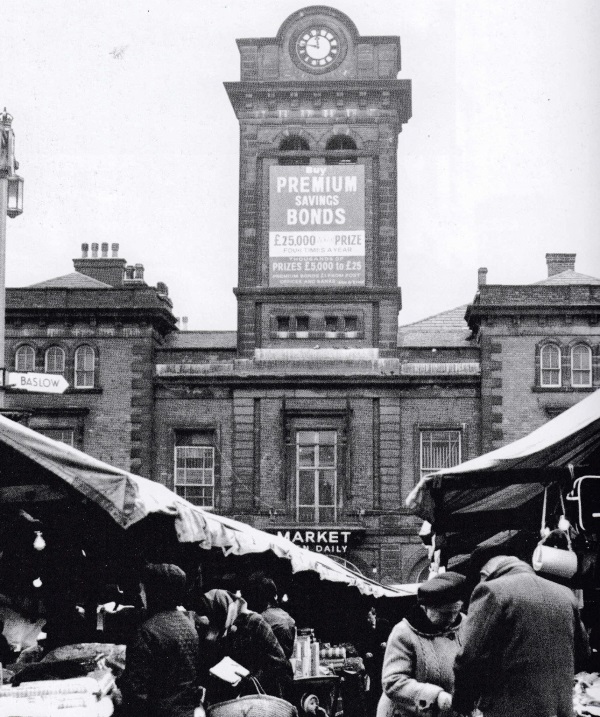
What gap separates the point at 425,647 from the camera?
6613 millimetres

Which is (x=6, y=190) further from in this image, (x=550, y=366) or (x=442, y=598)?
(x=550, y=366)

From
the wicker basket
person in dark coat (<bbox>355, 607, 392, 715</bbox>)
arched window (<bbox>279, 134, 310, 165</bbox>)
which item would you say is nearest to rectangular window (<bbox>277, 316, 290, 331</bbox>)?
arched window (<bbox>279, 134, 310, 165</bbox>)

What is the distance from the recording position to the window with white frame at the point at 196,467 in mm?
33000

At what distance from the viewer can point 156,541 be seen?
7988mm

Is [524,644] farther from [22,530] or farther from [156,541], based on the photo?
[22,530]

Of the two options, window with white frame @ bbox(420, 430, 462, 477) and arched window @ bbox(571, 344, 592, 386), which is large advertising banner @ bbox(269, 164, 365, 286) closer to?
window with white frame @ bbox(420, 430, 462, 477)

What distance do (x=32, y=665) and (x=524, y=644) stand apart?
13.4 feet

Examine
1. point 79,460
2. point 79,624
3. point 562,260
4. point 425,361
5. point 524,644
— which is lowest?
point 79,624

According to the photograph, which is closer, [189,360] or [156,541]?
[156,541]

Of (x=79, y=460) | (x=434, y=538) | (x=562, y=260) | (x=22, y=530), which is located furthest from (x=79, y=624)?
(x=562, y=260)

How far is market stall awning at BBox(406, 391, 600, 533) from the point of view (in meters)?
6.93

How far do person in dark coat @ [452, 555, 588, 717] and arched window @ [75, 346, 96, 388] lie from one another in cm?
2864

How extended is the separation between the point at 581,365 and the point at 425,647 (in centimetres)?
2682

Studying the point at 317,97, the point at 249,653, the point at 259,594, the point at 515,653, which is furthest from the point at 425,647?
the point at 317,97
